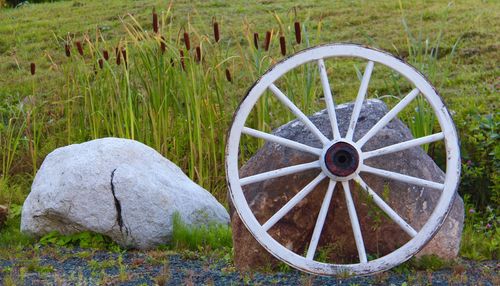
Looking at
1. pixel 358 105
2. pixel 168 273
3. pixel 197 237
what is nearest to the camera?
pixel 358 105

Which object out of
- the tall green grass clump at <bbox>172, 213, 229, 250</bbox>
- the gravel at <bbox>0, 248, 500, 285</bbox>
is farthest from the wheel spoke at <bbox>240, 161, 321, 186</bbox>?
the tall green grass clump at <bbox>172, 213, 229, 250</bbox>

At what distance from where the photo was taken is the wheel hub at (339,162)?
4656 millimetres

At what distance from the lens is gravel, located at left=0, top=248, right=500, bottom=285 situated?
189 inches

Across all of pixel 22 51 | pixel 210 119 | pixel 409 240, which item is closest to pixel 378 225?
pixel 409 240

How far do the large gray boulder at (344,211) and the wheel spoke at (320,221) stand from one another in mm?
334

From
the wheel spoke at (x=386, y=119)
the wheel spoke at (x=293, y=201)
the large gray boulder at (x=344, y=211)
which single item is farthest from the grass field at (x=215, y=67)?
the wheel spoke at (x=293, y=201)

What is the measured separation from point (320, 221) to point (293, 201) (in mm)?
176

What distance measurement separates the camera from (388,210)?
479cm

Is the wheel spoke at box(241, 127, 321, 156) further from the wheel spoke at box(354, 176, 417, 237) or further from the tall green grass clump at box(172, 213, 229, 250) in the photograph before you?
the tall green grass clump at box(172, 213, 229, 250)

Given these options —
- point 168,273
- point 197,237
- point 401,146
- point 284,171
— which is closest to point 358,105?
point 401,146

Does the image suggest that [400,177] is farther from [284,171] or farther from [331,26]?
[331,26]

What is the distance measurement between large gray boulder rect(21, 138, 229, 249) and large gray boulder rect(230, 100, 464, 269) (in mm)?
898

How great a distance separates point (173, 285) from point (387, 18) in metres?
8.23

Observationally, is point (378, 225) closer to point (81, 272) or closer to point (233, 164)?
point (233, 164)
